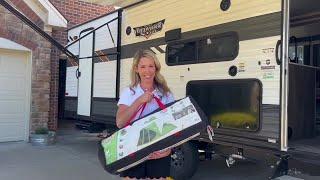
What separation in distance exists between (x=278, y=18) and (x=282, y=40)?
26 centimetres

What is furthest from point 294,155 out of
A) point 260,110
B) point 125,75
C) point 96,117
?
point 96,117

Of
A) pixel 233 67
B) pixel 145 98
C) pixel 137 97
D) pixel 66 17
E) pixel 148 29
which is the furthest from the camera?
pixel 66 17

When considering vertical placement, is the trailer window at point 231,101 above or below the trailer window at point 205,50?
below

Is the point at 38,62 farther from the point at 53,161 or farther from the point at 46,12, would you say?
the point at 53,161

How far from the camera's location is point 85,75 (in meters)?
9.20

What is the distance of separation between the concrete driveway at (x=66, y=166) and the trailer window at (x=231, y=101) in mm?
1267

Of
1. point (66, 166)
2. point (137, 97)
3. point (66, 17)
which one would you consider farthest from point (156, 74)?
point (66, 17)

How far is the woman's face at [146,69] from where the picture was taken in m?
3.03

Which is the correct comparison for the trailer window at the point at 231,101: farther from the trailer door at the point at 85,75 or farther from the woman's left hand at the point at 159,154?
the trailer door at the point at 85,75

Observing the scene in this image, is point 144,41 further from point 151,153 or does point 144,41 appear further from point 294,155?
point 151,153

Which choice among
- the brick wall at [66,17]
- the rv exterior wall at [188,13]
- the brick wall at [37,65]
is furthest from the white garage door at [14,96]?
the rv exterior wall at [188,13]

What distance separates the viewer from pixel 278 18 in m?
4.68

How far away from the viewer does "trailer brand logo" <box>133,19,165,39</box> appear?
6.77 m

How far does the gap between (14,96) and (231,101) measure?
23.6 feet
